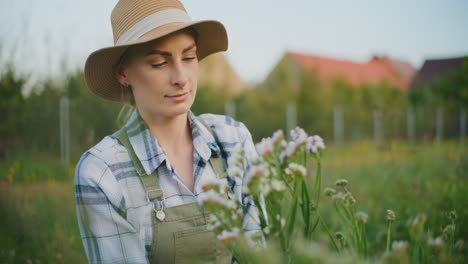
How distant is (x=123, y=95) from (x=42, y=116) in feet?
16.4

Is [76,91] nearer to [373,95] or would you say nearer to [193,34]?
[193,34]

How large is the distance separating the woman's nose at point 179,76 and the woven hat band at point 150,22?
7.3 inches

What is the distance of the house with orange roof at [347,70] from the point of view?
13346 mm

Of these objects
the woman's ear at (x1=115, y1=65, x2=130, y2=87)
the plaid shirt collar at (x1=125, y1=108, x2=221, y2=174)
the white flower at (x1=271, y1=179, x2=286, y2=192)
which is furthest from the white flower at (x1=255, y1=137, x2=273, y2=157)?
the woman's ear at (x1=115, y1=65, x2=130, y2=87)

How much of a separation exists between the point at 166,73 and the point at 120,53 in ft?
0.86

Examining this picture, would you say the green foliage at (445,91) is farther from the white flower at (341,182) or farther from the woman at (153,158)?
the white flower at (341,182)

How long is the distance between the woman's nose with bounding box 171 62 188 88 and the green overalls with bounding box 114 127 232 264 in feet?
1.12

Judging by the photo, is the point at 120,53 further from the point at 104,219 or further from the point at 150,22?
the point at 104,219

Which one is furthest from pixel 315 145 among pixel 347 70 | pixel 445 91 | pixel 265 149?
pixel 347 70

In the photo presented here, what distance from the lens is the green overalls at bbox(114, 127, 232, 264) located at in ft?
4.94

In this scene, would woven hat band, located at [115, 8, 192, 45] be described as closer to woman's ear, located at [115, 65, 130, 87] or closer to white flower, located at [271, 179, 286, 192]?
woman's ear, located at [115, 65, 130, 87]

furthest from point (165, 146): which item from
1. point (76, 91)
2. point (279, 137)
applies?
point (76, 91)

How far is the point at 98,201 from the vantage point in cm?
147

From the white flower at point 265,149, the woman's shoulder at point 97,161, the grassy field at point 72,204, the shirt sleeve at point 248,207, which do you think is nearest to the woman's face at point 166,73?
the woman's shoulder at point 97,161
